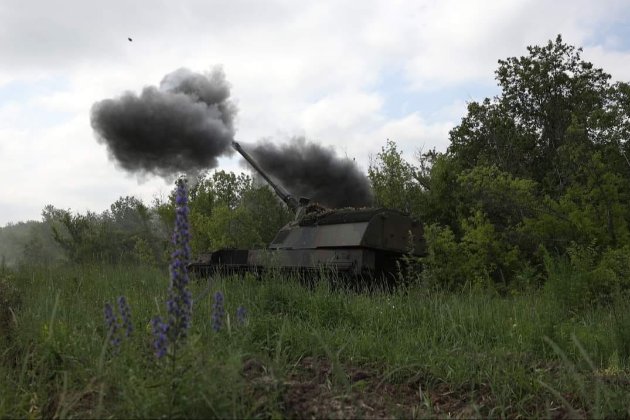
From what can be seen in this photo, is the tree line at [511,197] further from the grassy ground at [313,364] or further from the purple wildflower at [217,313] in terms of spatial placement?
the purple wildflower at [217,313]

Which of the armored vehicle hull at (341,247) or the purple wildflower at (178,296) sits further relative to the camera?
the armored vehicle hull at (341,247)

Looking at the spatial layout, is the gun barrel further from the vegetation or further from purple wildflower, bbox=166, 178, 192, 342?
purple wildflower, bbox=166, 178, 192, 342

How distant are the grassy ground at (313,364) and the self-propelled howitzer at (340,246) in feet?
15.6

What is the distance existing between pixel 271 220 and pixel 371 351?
60.9 ft

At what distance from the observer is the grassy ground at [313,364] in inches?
106

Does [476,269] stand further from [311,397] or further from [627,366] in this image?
[311,397]

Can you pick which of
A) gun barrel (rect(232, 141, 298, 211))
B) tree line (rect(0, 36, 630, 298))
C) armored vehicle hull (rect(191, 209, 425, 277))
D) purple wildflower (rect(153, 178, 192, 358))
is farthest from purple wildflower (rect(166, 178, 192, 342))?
gun barrel (rect(232, 141, 298, 211))

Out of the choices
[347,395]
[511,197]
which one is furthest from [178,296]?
[511,197]

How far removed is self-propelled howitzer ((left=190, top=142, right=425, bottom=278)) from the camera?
464 inches

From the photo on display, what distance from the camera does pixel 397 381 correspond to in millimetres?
3893

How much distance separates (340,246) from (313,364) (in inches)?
342

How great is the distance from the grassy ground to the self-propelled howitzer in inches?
187

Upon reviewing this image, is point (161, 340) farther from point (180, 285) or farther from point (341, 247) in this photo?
point (341, 247)

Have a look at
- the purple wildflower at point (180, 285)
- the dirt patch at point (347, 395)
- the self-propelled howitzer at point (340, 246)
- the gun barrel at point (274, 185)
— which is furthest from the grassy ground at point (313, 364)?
the gun barrel at point (274, 185)
